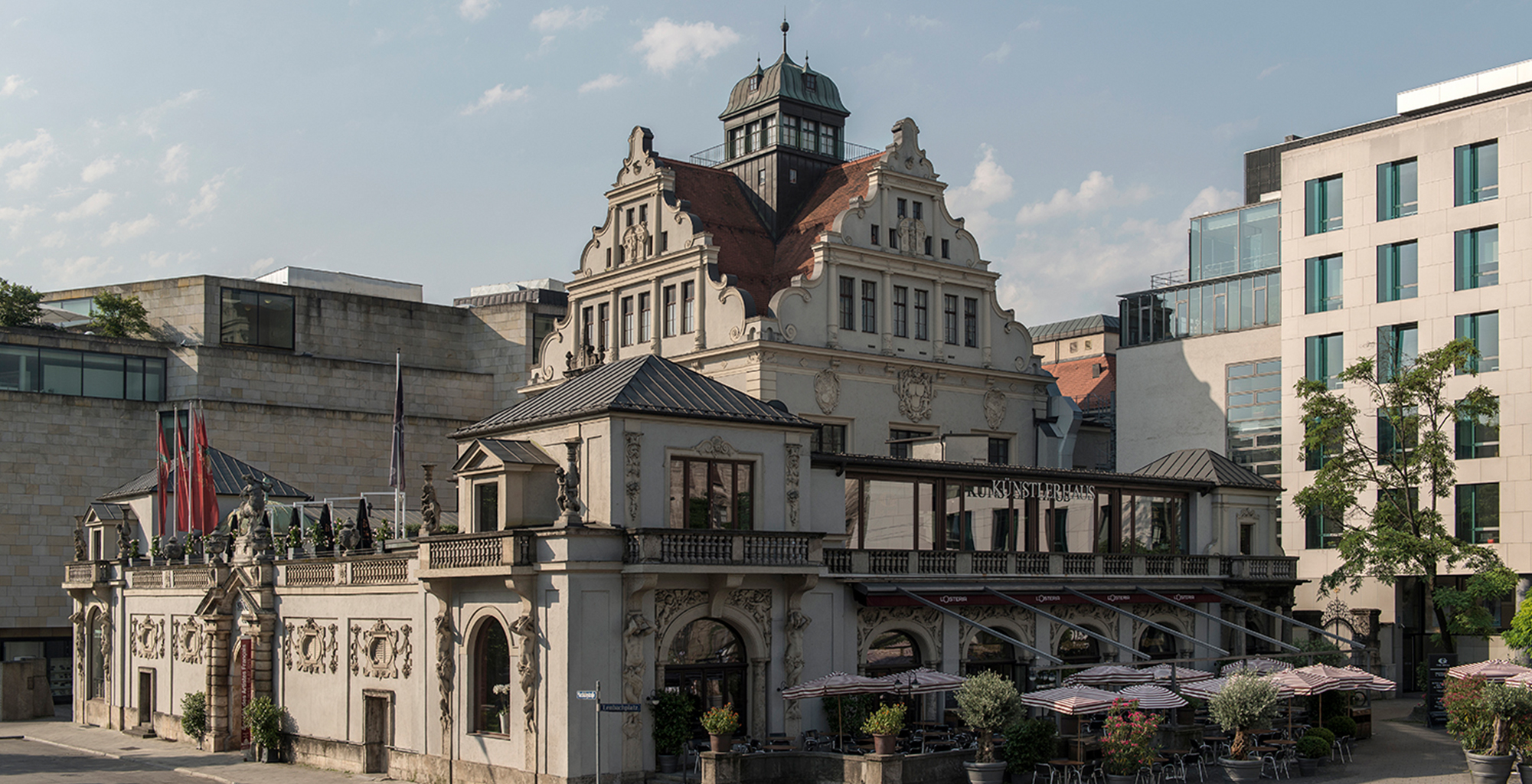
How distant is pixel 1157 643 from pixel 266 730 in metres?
28.4

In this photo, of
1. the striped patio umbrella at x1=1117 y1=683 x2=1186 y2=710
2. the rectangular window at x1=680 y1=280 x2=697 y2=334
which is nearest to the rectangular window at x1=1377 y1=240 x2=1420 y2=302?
the rectangular window at x1=680 y1=280 x2=697 y2=334

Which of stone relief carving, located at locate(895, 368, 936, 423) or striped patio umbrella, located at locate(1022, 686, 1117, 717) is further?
stone relief carving, located at locate(895, 368, 936, 423)

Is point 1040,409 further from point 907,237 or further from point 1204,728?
point 1204,728

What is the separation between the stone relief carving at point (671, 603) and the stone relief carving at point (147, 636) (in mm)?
26029

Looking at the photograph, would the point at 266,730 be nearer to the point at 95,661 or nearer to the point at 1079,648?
the point at 95,661

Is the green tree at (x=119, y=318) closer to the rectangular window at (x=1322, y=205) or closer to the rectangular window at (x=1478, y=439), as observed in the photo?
the rectangular window at (x=1322, y=205)

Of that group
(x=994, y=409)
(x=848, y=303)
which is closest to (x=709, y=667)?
(x=848, y=303)

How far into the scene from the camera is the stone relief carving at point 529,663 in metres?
36.9

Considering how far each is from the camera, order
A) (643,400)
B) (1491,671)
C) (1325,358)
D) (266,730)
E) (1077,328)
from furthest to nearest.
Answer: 1. (1077,328)
2. (1325,358)
3. (266,730)
4. (1491,671)
5. (643,400)

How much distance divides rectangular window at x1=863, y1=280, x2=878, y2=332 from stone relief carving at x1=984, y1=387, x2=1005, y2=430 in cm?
671

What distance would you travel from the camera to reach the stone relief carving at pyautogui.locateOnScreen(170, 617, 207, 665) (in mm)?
52875

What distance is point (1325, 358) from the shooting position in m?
66.0

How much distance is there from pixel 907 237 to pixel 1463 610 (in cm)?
2573

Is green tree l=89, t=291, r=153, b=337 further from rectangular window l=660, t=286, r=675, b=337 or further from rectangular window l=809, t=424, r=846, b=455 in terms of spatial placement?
rectangular window l=809, t=424, r=846, b=455
